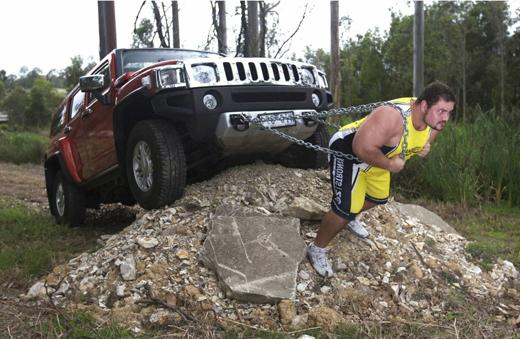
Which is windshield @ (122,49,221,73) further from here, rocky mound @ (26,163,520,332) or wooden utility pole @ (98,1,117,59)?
wooden utility pole @ (98,1,117,59)

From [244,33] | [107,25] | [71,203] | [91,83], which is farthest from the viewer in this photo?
[107,25]

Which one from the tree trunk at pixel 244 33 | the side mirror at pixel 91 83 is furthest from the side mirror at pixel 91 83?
the tree trunk at pixel 244 33

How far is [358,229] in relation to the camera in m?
4.32

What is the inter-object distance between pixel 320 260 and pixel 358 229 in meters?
0.56

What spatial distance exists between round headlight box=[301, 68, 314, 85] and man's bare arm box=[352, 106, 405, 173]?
1.42m

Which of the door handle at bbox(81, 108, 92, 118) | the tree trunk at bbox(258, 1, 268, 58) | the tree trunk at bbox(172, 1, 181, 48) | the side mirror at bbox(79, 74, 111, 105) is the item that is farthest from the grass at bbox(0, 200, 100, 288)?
the tree trunk at bbox(172, 1, 181, 48)

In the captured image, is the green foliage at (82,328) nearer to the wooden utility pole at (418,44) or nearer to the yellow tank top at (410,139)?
the yellow tank top at (410,139)

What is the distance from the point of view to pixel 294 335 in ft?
10.9

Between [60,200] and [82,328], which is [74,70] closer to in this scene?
[60,200]

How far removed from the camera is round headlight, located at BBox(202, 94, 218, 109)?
171 inches

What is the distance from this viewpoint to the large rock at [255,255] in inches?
143

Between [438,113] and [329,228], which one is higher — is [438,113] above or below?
above

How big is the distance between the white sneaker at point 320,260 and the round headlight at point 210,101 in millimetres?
1302

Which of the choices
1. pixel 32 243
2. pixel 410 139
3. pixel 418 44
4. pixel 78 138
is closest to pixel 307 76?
pixel 410 139
